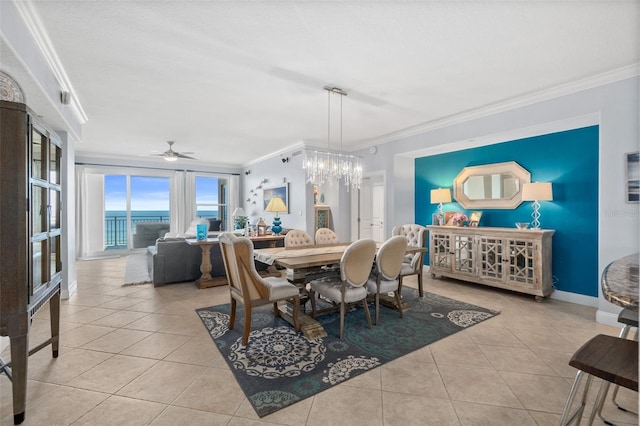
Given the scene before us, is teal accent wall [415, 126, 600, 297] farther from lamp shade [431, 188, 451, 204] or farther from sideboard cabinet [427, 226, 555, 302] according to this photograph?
lamp shade [431, 188, 451, 204]

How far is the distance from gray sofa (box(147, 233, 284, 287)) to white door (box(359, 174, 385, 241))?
345 centimetres

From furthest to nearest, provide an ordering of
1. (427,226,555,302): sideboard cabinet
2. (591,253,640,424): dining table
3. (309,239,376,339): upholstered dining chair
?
1. (427,226,555,302): sideboard cabinet
2. (309,239,376,339): upholstered dining chair
3. (591,253,640,424): dining table

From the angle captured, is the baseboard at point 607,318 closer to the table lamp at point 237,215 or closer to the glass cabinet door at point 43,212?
the glass cabinet door at point 43,212

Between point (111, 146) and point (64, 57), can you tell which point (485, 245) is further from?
point (111, 146)

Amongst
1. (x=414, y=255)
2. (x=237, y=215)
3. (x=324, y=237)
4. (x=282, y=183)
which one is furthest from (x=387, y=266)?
(x=282, y=183)

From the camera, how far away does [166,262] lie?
182 inches

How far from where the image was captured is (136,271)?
5645 millimetres

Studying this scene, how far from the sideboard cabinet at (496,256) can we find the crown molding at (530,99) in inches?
65.5

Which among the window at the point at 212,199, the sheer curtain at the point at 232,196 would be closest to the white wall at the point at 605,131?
the sheer curtain at the point at 232,196

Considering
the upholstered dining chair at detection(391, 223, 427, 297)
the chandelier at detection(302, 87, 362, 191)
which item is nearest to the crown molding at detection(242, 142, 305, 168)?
the chandelier at detection(302, 87, 362, 191)

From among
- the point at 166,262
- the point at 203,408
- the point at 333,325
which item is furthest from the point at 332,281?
the point at 166,262

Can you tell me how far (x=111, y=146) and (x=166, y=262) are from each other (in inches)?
156

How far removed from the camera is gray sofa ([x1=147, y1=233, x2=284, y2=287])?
4.56 m

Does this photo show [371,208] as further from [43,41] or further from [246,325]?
[43,41]
